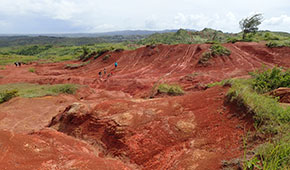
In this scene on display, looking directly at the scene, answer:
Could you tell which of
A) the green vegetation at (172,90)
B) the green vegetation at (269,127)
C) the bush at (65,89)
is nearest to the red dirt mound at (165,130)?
the green vegetation at (269,127)

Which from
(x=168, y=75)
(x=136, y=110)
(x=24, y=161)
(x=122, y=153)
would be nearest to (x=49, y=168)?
(x=24, y=161)

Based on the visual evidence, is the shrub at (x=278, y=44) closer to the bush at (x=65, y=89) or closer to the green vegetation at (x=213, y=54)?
the green vegetation at (x=213, y=54)

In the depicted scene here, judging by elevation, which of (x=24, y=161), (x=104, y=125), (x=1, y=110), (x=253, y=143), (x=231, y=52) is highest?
(x=231, y=52)

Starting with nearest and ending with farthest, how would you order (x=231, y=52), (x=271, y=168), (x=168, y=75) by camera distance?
(x=271, y=168) < (x=168, y=75) < (x=231, y=52)

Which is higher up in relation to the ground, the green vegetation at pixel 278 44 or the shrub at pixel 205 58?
the green vegetation at pixel 278 44

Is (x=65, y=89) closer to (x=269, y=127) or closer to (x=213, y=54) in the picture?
(x=269, y=127)

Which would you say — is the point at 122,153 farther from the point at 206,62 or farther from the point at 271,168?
the point at 206,62

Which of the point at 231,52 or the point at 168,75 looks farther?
the point at 231,52

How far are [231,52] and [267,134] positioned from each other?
65.5 ft

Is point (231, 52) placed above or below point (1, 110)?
above

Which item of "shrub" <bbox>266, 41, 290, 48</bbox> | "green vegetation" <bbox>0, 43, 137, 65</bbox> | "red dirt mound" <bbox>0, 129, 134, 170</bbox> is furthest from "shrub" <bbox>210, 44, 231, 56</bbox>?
"red dirt mound" <bbox>0, 129, 134, 170</bbox>

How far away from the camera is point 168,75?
18.6 metres

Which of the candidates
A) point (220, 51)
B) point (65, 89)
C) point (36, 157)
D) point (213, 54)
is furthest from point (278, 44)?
point (65, 89)

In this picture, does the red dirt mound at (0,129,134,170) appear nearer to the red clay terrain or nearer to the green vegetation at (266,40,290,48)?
the red clay terrain
